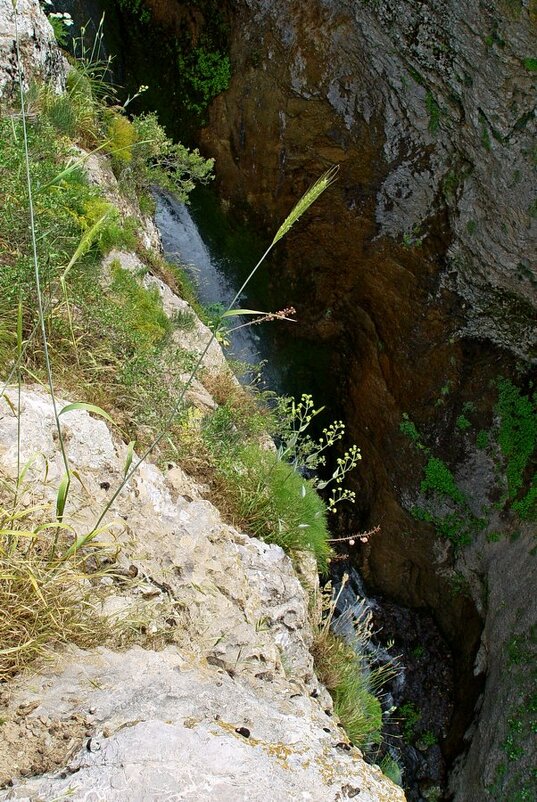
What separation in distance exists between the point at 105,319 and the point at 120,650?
6.70 feet

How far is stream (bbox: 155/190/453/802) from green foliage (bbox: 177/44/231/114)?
1.08 meters

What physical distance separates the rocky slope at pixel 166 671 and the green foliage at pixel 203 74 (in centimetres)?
507

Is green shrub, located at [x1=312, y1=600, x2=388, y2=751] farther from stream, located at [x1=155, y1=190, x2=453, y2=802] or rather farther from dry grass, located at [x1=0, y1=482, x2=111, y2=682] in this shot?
stream, located at [x1=155, y1=190, x2=453, y2=802]

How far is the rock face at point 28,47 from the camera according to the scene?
3781 mm

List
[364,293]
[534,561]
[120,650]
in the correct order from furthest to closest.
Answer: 1. [364,293]
2. [534,561]
3. [120,650]

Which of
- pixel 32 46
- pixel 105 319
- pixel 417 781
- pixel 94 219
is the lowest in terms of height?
pixel 417 781

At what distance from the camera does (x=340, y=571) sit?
6816 millimetres

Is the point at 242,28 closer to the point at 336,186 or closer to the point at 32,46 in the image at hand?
the point at 336,186

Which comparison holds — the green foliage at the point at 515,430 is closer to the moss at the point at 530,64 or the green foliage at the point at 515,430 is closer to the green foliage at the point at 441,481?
the green foliage at the point at 441,481

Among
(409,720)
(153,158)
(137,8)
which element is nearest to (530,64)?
(153,158)

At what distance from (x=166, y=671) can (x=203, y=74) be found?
6463mm

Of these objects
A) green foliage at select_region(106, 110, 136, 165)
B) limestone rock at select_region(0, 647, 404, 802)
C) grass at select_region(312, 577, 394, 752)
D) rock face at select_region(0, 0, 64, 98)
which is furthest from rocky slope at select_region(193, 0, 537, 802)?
limestone rock at select_region(0, 647, 404, 802)

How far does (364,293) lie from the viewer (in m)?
7.00

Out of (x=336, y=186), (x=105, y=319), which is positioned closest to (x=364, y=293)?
(x=336, y=186)
